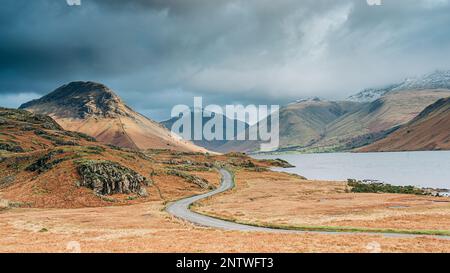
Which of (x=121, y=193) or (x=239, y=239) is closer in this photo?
(x=239, y=239)

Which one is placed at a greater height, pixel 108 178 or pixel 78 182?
pixel 108 178

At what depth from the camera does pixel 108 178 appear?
112m

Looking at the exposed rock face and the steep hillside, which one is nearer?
the steep hillside

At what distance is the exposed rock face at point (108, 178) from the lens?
108750 millimetres

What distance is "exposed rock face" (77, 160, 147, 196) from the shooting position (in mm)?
108750

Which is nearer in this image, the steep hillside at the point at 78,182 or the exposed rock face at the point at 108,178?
the steep hillside at the point at 78,182

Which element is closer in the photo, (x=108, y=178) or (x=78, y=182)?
(x=78, y=182)

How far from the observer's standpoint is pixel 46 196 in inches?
3969

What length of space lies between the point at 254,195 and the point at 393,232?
237 ft
